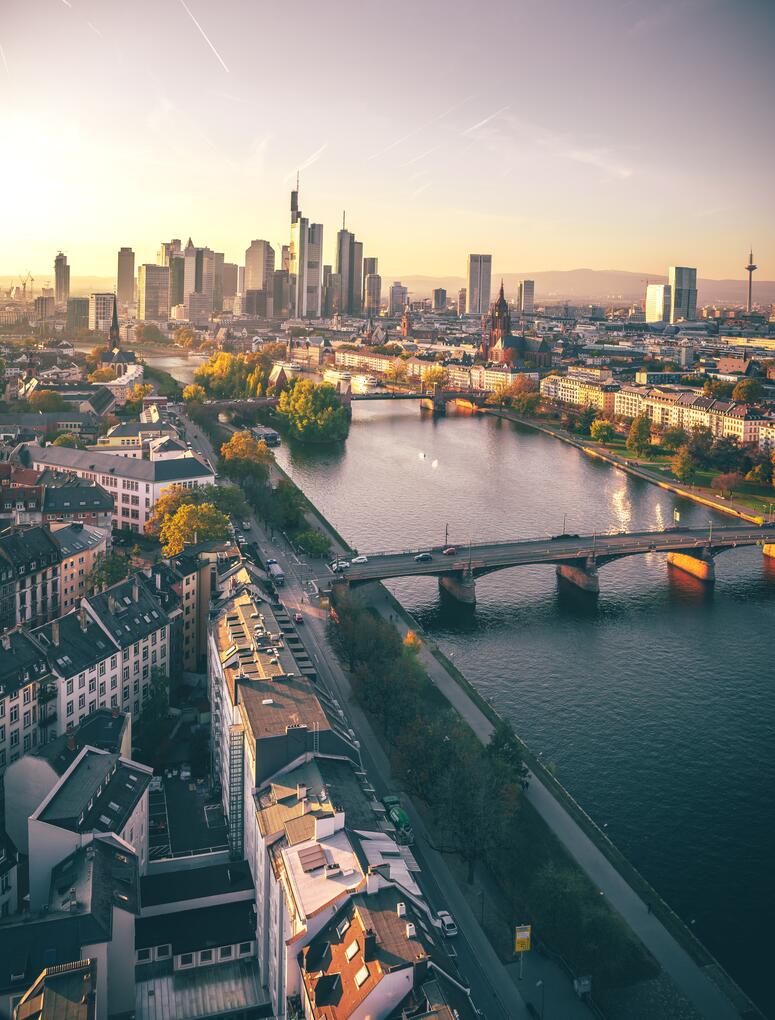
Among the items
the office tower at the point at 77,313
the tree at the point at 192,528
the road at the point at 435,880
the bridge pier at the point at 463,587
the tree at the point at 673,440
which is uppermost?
the office tower at the point at 77,313

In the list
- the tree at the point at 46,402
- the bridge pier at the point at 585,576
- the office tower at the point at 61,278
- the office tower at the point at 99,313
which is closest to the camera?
the bridge pier at the point at 585,576

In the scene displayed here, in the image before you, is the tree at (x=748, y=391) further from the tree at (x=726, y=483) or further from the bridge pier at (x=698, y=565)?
the bridge pier at (x=698, y=565)

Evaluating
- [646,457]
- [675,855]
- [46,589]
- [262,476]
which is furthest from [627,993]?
[646,457]

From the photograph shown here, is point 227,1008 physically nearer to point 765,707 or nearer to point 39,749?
point 39,749

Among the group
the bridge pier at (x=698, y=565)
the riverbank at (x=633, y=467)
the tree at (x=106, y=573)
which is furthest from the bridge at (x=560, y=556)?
the riverbank at (x=633, y=467)

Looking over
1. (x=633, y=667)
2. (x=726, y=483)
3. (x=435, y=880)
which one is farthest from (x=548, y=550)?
(x=726, y=483)

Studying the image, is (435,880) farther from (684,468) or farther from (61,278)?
(61,278)
